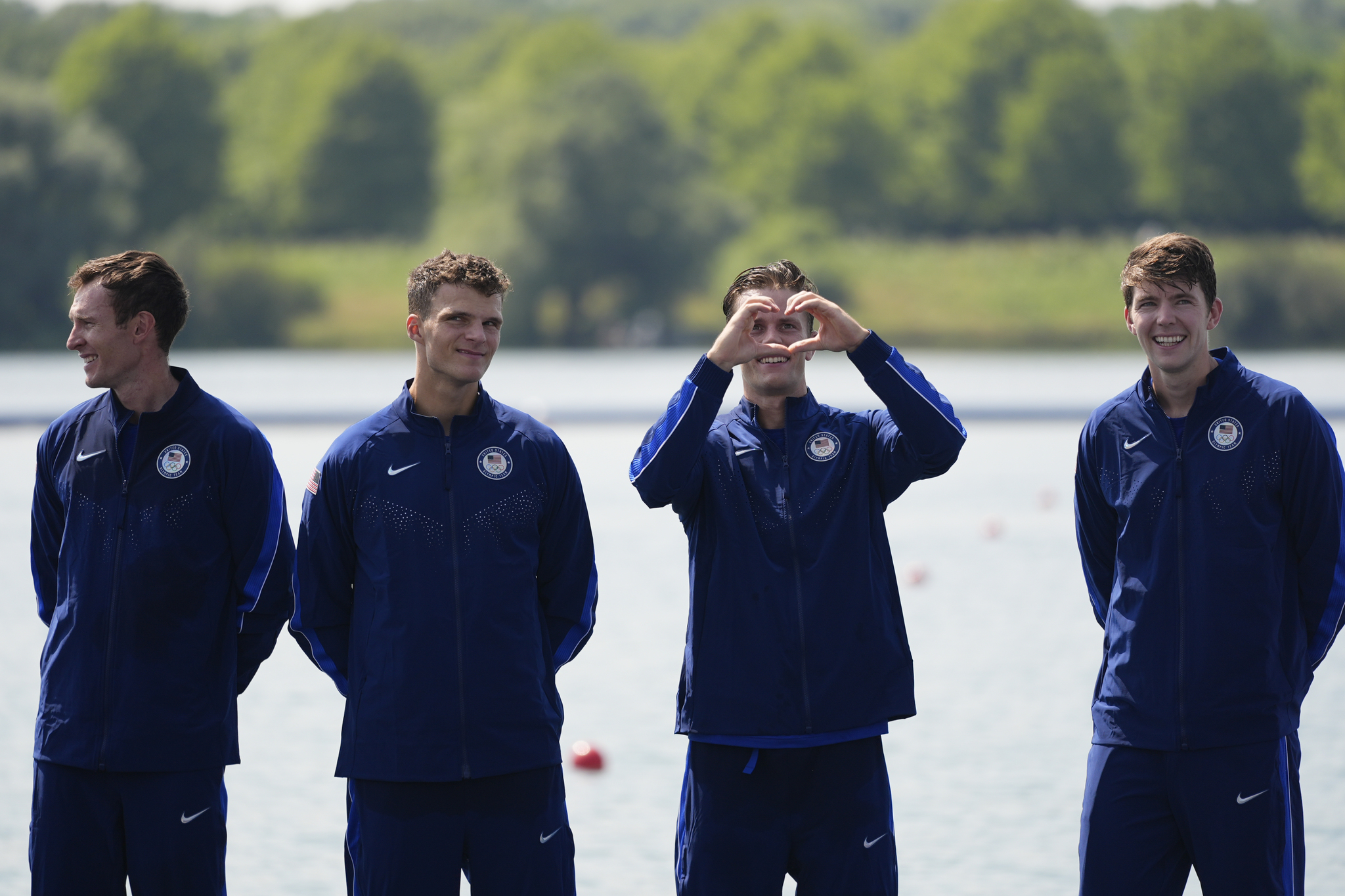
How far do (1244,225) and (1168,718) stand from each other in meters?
79.1

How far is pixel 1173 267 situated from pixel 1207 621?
788mm

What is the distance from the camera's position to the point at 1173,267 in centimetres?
346

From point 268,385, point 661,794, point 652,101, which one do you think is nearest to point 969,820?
Result: point 661,794

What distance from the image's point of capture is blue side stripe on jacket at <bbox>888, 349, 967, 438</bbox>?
3365 millimetres

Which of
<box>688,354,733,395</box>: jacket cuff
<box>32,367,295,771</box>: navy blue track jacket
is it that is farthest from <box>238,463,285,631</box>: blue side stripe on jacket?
<box>688,354,733,395</box>: jacket cuff

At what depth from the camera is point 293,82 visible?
96.4 meters

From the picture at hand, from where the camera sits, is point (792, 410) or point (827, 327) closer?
point (827, 327)

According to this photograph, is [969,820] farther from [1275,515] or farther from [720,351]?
[720,351]

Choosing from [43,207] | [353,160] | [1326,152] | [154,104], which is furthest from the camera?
[353,160]

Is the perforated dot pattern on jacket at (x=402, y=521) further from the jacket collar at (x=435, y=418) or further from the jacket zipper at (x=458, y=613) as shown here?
the jacket collar at (x=435, y=418)

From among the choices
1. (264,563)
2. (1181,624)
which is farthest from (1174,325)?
(264,563)

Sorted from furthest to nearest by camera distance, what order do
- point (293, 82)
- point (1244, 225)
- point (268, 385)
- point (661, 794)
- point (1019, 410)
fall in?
point (293, 82) → point (1244, 225) → point (268, 385) → point (1019, 410) → point (661, 794)

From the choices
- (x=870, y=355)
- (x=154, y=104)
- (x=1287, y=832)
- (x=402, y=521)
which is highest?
(x=154, y=104)

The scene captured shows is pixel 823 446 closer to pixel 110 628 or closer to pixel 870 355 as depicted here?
pixel 870 355
